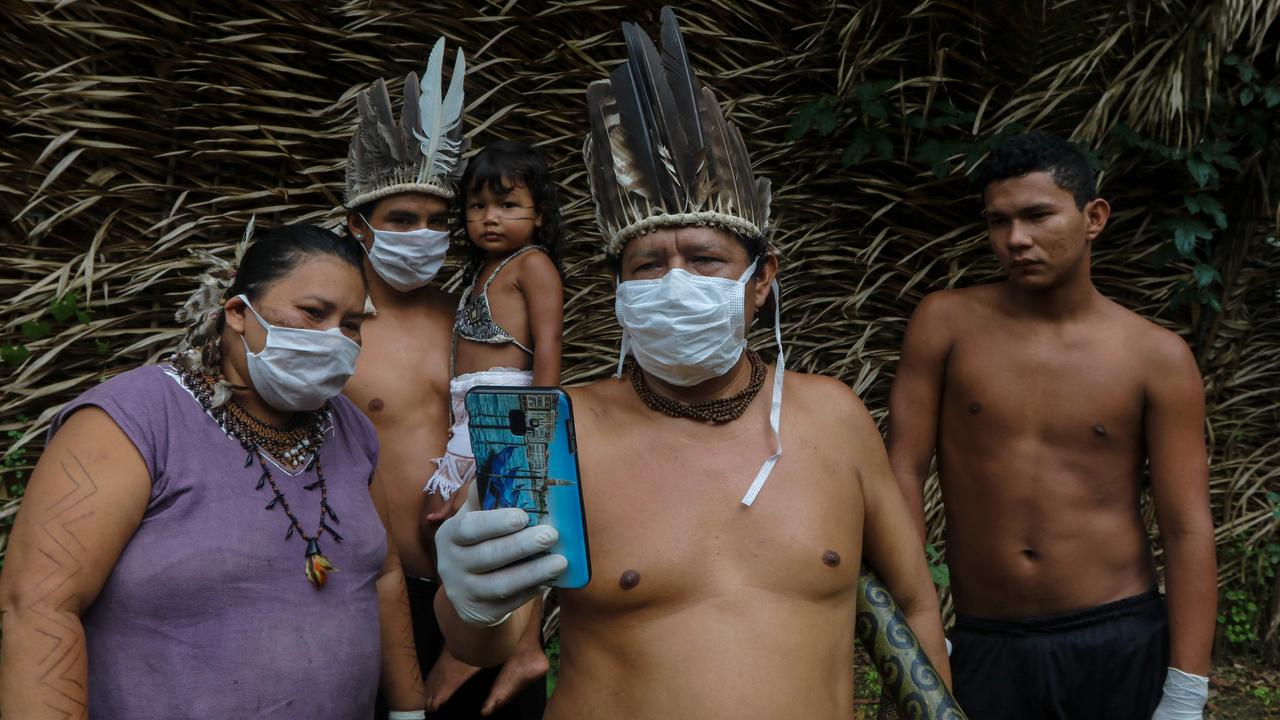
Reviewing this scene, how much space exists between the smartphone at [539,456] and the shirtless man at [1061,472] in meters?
1.52

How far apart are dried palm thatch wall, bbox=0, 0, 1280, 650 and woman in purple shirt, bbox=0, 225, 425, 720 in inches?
85.1

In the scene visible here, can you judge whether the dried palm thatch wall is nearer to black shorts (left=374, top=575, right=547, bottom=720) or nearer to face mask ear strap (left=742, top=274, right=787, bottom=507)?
black shorts (left=374, top=575, right=547, bottom=720)

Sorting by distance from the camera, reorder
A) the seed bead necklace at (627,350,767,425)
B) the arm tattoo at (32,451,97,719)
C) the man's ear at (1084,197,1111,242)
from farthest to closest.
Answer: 1. the man's ear at (1084,197,1111,242)
2. the seed bead necklace at (627,350,767,425)
3. the arm tattoo at (32,451,97,719)

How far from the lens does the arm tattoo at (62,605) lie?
5.57 ft

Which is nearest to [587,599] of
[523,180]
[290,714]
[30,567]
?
[290,714]

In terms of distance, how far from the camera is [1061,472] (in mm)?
2715

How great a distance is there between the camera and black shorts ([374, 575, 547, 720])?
2801 millimetres

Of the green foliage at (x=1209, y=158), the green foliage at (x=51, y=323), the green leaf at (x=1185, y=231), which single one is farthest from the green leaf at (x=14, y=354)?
the green leaf at (x=1185, y=231)

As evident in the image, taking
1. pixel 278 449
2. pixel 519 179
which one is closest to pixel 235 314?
pixel 278 449

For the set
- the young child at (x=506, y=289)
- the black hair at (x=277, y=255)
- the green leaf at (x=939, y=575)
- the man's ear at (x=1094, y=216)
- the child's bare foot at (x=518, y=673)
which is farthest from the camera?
the green leaf at (x=939, y=575)

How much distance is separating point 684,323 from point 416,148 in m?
1.60

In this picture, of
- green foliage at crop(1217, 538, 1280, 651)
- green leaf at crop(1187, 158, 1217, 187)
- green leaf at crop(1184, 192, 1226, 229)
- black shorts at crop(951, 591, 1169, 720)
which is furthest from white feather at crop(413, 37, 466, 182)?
green foliage at crop(1217, 538, 1280, 651)

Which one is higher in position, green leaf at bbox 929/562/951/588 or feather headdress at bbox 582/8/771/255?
feather headdress at bbox 582/8/771/255

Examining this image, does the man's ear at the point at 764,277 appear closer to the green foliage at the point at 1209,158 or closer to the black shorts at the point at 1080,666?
the black shorts at the point at 1080,666
